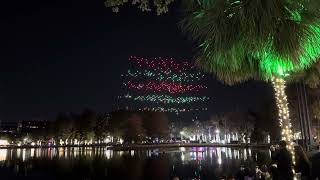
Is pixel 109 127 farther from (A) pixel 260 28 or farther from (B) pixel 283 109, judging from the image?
(A) pixel 260 28

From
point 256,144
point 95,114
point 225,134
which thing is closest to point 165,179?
point 256,144

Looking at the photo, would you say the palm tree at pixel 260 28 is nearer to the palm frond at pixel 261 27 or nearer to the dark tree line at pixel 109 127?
the palm frond at pixel 261 27

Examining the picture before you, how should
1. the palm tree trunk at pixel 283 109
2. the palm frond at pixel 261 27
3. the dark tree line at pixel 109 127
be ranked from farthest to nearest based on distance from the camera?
the dark tree line at pixel 109 127
the palm tree trunk at pixel 283 109
the palm frond at pixel 261 27

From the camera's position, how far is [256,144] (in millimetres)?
74625

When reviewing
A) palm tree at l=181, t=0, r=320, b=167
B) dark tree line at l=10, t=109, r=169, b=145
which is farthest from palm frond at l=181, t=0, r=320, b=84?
dark tree line at l=10, t=109, r=169, b=145

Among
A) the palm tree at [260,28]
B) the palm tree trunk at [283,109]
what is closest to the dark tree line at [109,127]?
the palm tree trunk at [283,109]

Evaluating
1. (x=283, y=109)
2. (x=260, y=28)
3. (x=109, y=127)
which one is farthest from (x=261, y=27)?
(x=109, y=127)

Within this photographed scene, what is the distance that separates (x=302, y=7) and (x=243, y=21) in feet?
4.43

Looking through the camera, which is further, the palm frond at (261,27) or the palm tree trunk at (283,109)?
the palm tree trunk at (283,109)

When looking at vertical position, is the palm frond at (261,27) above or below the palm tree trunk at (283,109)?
above

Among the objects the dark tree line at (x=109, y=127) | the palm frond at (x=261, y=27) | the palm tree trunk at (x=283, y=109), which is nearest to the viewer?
the palm frond at (x=261, y=27)

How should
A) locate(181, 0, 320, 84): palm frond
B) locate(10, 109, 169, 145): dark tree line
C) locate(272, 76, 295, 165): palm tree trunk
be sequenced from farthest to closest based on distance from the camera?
locate(10, 109, 169, 145): dark tree line
locate(272, 76, 295, 165): palm tree trunk
locate(181, 0, 320, 84): palm frond

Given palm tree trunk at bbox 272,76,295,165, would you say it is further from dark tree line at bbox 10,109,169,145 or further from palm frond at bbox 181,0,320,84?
dark tree line at bbox 10,109,169,145

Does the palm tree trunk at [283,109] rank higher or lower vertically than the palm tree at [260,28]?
lower
